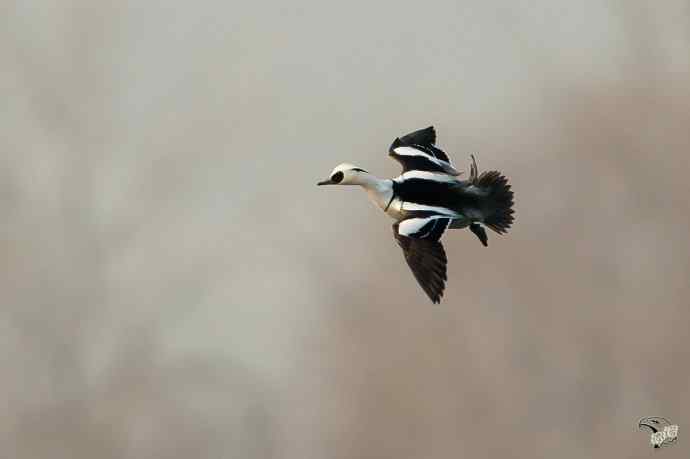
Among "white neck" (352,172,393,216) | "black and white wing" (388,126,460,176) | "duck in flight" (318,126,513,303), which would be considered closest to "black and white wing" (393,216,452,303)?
"duck in flight" (318,126,513,303)

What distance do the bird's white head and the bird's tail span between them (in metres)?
1.60

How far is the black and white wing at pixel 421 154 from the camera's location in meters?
16.8

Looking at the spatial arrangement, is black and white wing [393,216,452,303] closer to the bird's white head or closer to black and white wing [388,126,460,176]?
the bird's white head

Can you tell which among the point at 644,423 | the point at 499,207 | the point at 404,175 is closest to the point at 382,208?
the point at 404,175

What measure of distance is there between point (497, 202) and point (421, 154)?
4.90 ft

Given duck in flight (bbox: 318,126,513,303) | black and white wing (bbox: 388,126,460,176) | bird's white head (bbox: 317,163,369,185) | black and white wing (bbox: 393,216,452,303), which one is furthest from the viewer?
black and white wing (bbox: 388,126,460,176)

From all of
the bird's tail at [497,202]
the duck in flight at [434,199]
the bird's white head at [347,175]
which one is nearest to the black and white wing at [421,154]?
the duck in flight at [434,199]

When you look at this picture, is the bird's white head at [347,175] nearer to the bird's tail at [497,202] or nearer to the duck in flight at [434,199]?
the duck in flight at [434,199]

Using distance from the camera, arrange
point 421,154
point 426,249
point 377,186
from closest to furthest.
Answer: point 426,249 < point 377,186 < point 421,154

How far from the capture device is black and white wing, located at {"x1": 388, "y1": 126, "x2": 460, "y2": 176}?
16.8 metres

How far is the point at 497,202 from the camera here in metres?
16.2

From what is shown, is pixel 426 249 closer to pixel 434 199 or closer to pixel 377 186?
pixel 434 199

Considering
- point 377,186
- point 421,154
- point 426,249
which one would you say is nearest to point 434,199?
point 377,186

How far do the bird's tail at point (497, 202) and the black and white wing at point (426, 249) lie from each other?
748mm
